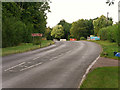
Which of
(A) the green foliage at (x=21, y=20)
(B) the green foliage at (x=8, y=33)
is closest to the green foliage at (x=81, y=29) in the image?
(A) the green foliage at (x=21, y=20)

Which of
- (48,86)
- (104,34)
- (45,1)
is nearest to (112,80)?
(48,86)

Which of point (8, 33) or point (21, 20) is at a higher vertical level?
point (21, 20)

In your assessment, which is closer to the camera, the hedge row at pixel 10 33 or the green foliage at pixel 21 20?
the hedge row at pixel 10 33

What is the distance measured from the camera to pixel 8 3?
4531cm

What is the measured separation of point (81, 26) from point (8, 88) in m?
110

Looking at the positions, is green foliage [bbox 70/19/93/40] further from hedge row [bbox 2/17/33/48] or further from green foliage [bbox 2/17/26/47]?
green foliage [bbox 2/17/26/47]

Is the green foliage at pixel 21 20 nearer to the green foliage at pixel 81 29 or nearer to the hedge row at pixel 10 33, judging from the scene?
the hedge row at pixel 10 33

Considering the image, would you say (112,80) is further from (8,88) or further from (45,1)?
(45,1)

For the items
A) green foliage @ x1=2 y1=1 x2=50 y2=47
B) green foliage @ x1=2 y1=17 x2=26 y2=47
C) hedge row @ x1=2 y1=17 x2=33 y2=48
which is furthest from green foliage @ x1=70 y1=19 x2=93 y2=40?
green foliage @ x1=2 y1=17 x2=26 y2=47

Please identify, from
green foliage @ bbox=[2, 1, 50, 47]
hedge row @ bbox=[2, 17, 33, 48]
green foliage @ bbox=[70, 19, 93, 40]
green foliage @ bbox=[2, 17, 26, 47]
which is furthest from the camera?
green foliage @ bbox=[70, 19, 93, 40]

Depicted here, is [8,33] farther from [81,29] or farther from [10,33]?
[81,29]

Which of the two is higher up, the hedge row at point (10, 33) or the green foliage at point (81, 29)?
the green foliage at point (81, 29)

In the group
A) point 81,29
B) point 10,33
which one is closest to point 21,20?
point 10,33

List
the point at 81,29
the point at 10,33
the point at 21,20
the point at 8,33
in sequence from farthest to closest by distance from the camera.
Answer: the point at 81,29 < the point at 21,20 < the point at 10,33 < the point at 8,33
